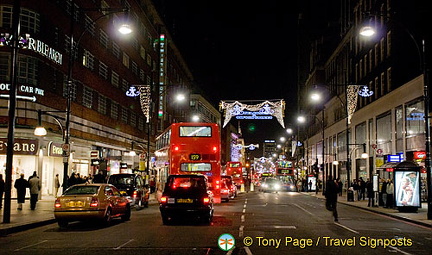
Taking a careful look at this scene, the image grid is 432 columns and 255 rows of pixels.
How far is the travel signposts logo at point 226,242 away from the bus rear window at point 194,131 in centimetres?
1159

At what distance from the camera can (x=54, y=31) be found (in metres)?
33.8

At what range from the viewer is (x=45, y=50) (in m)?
31.9

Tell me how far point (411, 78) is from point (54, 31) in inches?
1044

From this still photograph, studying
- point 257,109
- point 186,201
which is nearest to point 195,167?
point 186,201

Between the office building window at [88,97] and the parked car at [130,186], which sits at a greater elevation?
the office building window at [88,97]

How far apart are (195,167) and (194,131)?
1.88 m

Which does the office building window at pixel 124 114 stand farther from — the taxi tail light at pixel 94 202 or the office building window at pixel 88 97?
the taxi tail light at pixel 94 202

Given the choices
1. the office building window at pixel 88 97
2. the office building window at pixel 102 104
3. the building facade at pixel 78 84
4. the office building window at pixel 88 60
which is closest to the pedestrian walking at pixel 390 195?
the building facade at pixel 78 84

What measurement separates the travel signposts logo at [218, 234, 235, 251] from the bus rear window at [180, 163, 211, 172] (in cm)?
1138

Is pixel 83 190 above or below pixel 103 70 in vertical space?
below

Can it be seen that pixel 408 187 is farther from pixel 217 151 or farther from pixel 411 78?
pixel 411 78

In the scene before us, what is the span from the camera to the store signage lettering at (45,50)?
99.7 feet

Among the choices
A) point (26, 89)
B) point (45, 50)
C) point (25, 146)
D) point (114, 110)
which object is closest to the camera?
point (26, 89)

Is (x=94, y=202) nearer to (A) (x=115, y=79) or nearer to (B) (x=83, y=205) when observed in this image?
(B) (x=83, y=205)
